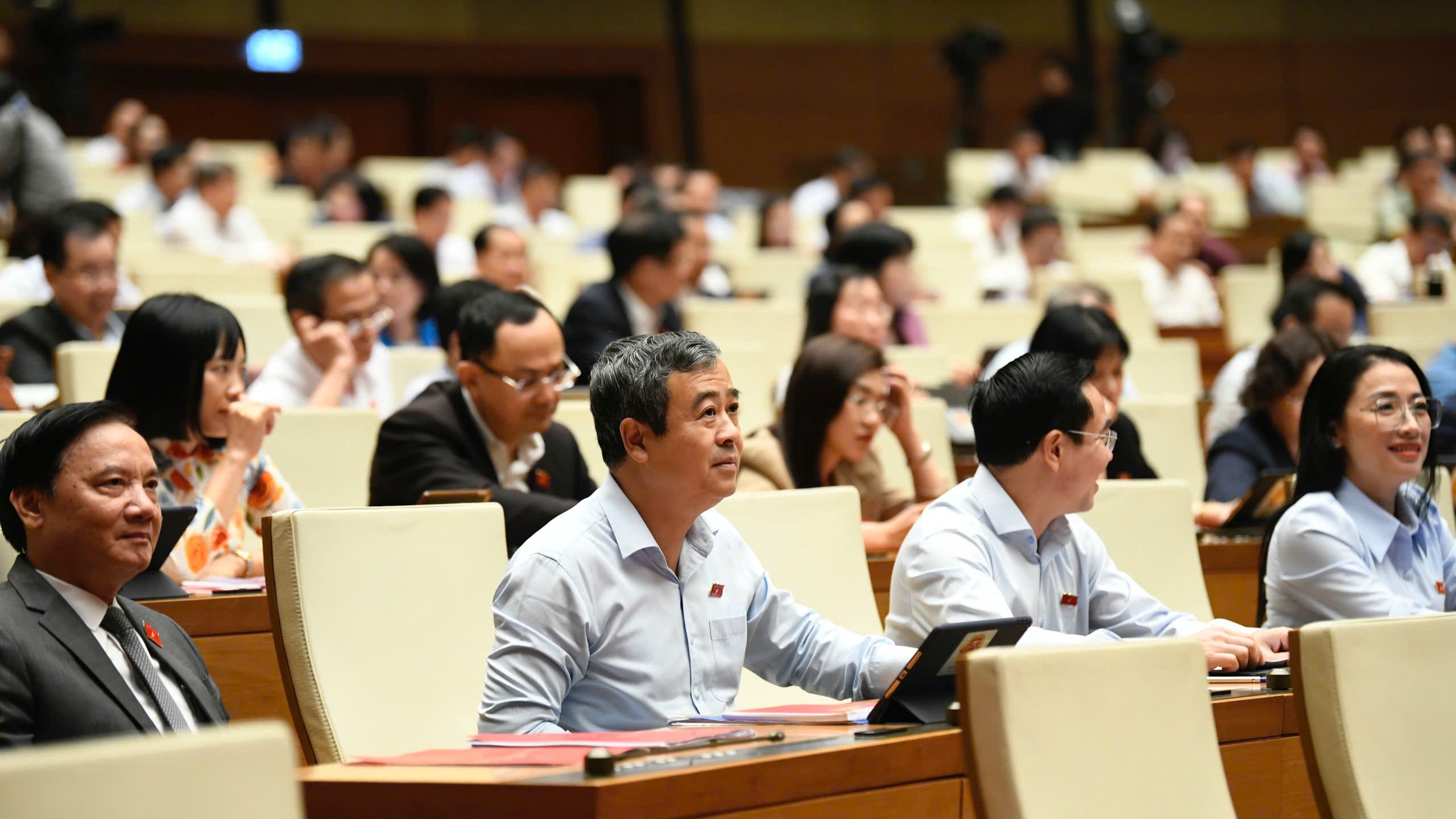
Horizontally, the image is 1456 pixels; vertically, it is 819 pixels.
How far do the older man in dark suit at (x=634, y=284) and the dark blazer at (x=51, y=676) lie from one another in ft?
9.99

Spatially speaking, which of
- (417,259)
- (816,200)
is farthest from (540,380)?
(816,200)

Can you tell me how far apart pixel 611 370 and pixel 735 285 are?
525cm

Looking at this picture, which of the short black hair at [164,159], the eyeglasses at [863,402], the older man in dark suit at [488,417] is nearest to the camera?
the older man in dark suit at [488,417]

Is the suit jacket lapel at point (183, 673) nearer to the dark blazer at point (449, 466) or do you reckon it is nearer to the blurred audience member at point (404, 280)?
the dark blazer at point (449, 466)

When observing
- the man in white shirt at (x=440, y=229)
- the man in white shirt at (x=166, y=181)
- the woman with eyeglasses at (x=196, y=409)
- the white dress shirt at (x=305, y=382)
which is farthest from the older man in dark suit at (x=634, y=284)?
the man in white shirt at (x=166, y=181)

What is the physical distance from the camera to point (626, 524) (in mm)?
2102

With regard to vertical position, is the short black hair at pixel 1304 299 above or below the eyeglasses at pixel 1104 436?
above

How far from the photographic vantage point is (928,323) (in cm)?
609

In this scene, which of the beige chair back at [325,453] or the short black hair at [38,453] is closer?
the short black hair at [38,453]

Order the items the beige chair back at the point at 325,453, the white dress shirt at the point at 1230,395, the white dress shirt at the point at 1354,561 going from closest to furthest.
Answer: the white dress shirt at the point at 1354,561 → the beige chair back at the point at 325,453 → the white dress shirt at the point at 1230,395

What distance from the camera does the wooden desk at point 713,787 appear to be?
60.8 inches

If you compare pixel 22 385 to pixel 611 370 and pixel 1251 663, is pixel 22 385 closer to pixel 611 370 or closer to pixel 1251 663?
pixel 611 370

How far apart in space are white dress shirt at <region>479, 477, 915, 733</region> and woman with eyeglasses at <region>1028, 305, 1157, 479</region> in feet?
5.00

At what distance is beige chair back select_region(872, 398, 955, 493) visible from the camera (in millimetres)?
4059
